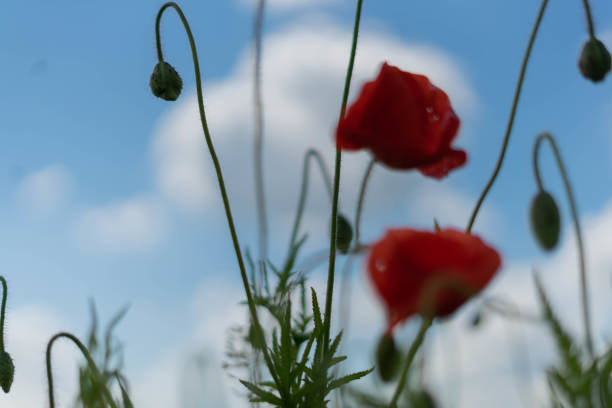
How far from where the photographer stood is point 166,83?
2145 millimetres

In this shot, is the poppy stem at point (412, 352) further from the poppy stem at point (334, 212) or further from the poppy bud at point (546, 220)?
the poppy bud at point (546, 220)

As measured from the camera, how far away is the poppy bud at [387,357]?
5.50 ft

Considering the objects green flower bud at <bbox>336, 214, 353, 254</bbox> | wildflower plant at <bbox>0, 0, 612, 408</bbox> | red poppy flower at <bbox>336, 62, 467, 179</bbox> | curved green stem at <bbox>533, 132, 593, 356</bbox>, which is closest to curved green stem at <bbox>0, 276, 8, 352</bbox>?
wildflower plant at <bbox>0, 0, 612, 408</bbox>

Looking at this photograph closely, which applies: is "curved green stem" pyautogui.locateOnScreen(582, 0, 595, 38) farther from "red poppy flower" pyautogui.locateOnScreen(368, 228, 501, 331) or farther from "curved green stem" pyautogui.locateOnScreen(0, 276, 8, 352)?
"curved green stem" pyautogui.locateOnScreen(0, 276, 8, 352)

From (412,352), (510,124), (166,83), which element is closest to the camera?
(412,352)

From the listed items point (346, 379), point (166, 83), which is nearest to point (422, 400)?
point (346, 379)

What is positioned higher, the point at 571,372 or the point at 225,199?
the point at 225,199

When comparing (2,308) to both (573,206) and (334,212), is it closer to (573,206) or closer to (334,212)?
(334,212)

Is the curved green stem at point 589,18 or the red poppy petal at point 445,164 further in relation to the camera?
the curved green stem at point 589,18

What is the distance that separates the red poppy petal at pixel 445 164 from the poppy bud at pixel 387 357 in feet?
1.18

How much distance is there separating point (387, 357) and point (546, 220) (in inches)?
42.8

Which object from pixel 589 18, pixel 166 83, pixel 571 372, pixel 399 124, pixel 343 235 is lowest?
pixel 571 372

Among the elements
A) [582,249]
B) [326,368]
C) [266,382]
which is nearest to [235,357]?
[266,382]

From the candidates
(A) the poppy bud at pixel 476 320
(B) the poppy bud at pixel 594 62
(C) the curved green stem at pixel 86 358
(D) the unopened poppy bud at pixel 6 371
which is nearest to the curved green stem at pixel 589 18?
(B) the poppy bud at pixel 594 62
